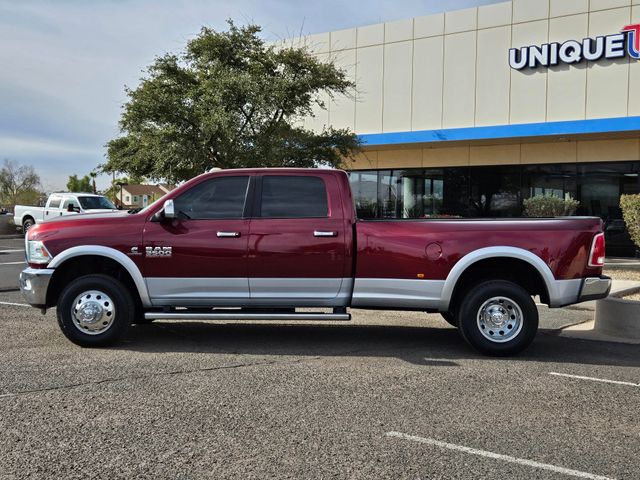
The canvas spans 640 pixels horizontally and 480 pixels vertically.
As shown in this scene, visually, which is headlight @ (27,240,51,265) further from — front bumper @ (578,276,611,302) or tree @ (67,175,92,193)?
tree @ (67,175,92,193)

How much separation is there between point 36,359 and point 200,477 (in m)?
3.41

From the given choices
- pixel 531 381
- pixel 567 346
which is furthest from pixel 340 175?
pixel 567 346

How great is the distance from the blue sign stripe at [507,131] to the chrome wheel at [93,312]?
15.0 meters

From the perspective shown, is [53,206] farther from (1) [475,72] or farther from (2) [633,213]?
(2) [633,213]

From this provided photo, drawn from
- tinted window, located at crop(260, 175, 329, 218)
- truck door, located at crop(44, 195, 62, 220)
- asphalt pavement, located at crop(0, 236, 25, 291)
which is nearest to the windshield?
truck door, located at crop(44, 195, 62, 220)

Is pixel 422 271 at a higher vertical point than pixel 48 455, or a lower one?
higher

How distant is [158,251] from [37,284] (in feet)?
4.56

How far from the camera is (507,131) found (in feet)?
61.1

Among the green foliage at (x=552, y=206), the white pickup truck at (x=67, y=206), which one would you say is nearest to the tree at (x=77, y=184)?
the white pickup truck at (x=67, y=206)

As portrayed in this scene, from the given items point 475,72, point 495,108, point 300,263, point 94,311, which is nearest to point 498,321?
point 300,263

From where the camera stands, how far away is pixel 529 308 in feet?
20.9

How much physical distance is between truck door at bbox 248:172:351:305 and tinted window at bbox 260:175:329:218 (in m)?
0.01

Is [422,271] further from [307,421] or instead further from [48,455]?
[48,455]

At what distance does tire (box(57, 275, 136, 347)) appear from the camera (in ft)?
21.3
